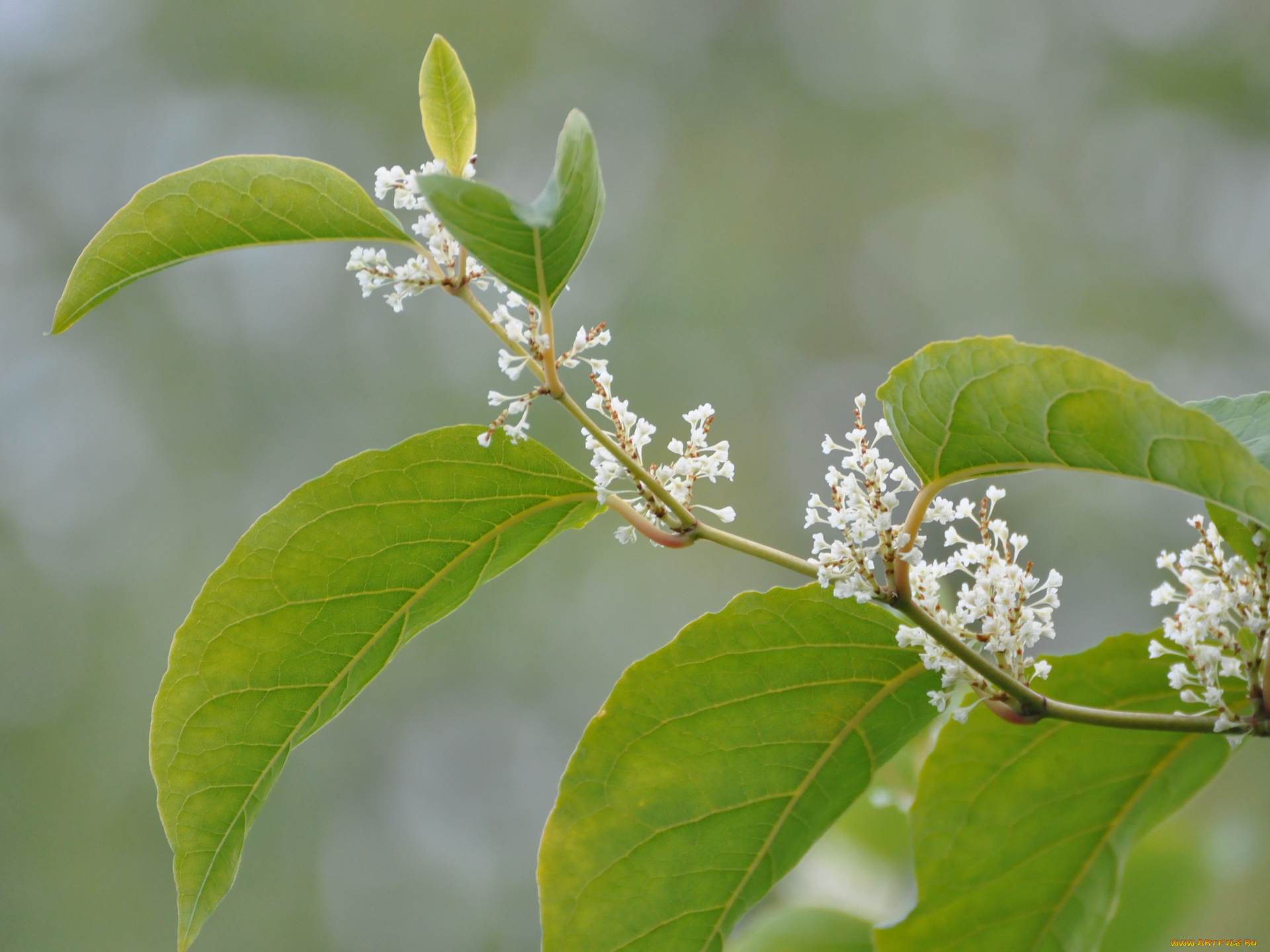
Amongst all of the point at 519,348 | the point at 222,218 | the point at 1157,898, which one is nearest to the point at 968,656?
the point at 519,348

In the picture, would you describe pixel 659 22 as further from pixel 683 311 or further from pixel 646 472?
pixel 646 472

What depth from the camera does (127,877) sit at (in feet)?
20.2

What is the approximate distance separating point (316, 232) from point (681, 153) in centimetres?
722

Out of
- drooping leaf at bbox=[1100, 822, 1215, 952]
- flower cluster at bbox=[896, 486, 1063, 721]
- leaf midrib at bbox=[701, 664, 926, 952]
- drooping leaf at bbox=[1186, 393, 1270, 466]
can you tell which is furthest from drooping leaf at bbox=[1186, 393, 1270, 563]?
drooping leaf at bbox=[1100, 822, 1215, 952]

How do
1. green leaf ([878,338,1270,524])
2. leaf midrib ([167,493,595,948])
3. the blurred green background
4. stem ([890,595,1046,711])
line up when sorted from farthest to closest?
1. the blurred green background
2. leaf midrib ([167,493,595,948])
3. stem ([890,595,1046,711])
4. green leaf ([878,338,1270,524])

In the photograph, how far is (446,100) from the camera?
0.82 meters

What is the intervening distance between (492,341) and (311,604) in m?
5.18

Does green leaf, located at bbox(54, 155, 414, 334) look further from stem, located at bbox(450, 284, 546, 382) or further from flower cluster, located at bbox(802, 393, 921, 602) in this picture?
flower cluster, located at bbox(802, 393, 921, 602)

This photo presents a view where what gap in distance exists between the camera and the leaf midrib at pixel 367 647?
0.80m

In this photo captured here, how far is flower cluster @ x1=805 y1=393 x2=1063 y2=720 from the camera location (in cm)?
71

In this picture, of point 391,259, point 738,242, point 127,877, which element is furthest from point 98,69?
point 391,259

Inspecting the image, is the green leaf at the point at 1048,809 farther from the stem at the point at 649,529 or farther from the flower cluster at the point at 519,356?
the flower cluster at the point at 519,356

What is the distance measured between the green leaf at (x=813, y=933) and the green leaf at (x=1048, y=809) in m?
0.18

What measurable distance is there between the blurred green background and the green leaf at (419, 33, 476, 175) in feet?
15.6
